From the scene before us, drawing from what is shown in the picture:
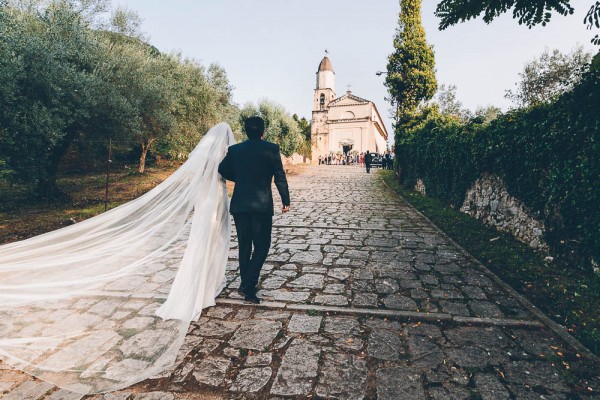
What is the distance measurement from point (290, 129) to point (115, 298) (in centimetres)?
2862

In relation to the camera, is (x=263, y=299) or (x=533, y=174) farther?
(x=533, y=174)

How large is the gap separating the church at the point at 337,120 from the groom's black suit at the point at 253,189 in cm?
5191

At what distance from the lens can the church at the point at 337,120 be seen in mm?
57938

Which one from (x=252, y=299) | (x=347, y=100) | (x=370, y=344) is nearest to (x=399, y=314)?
(x=370, y=344)

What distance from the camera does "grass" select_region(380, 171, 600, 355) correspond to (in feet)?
12.0

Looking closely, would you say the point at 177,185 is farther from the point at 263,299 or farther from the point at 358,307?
the point at 358,307

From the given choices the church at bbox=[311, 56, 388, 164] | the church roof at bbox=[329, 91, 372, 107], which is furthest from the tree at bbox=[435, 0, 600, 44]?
the church roof at bbox=[329, 91, 372, 107]

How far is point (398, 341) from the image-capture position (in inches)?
127

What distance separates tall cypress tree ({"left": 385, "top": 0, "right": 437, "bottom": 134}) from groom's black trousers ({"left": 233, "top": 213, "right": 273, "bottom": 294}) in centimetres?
1817

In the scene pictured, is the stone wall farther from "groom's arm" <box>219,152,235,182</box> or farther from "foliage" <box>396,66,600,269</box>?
"groom's arm" <box>219,152,235,182</box>

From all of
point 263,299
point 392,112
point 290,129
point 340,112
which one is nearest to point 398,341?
point 263,299

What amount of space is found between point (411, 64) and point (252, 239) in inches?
794

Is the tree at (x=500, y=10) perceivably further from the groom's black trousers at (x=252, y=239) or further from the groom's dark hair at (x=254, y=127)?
the groom's black trousers at (x=252, y=239)

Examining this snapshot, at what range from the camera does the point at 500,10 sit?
426 centimetres
